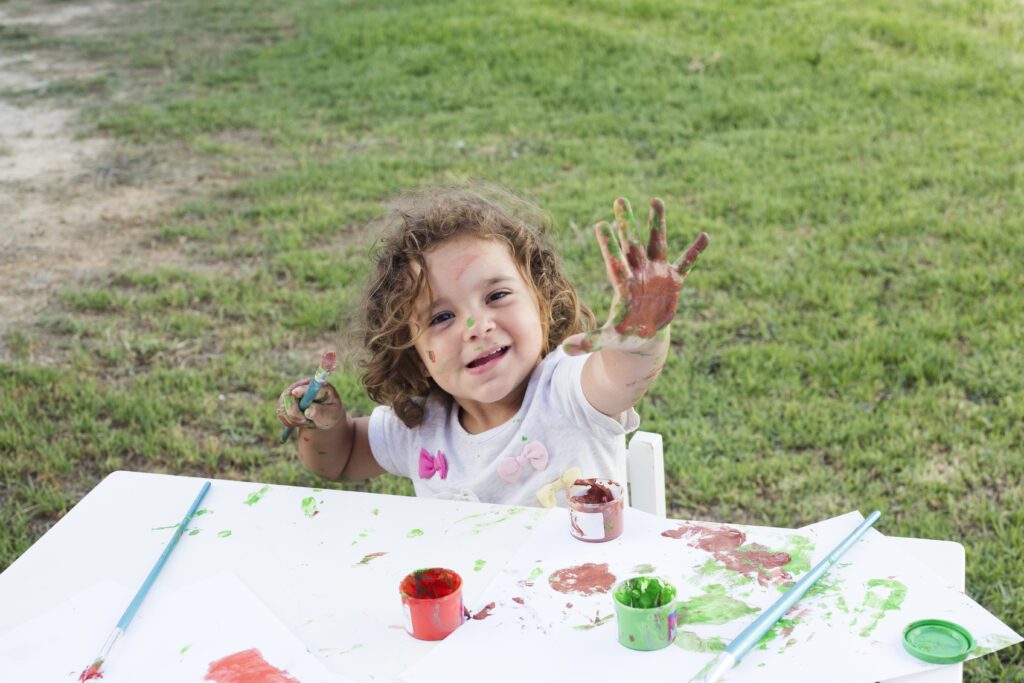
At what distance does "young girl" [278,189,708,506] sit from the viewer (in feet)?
5.56

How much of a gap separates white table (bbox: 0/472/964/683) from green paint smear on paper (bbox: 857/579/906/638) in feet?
0.49

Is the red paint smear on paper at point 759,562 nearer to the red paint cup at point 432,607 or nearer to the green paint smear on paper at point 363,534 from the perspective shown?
the red paint cup at point 432,607

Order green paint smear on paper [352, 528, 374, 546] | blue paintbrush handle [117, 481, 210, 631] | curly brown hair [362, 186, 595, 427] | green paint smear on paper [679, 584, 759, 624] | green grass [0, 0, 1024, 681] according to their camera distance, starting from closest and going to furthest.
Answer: green paint smear on paper [679, 584, 759, 624]
blue paintbrush handle [117, 481, 210, 631]
green paint smear on paper [352, 528, 374, 546]
curly brown hair [362, 186, 595, 427]
green grass [0, 0, 1024, 681]

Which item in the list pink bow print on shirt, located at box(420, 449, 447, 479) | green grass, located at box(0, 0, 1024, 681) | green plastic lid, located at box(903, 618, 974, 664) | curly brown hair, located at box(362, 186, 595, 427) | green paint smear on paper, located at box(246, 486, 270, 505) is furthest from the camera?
green grass, located at box(0, 0, 1024, 681)

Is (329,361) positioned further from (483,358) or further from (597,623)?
(597,623)

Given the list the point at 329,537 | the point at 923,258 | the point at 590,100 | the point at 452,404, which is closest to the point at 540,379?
the point at 452,404

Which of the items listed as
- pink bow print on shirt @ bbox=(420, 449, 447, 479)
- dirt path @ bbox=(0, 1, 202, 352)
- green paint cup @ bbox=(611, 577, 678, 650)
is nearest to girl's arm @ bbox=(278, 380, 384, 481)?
pink bow print on shirt @ bbox=(420, 449, 447, 479)

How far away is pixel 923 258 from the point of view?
12.8 feet

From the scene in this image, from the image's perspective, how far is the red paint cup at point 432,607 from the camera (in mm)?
1147

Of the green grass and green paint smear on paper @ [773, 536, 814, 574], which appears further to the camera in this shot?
the green grass

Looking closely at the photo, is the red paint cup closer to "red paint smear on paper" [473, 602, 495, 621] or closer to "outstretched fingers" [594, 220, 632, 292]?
"red paint smear on paper" [473, 602, 495, 621]

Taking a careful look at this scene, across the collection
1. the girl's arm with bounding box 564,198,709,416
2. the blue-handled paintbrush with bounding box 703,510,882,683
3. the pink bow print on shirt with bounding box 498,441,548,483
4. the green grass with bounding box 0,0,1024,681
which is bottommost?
the green grass with bounding box 0,0,1024,681

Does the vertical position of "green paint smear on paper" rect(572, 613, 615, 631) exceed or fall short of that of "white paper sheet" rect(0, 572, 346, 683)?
it exceeds it

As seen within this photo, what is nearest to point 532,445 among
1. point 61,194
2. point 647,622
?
point 647,622
